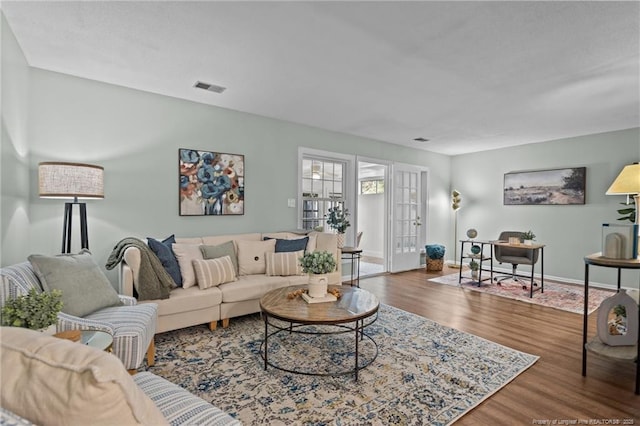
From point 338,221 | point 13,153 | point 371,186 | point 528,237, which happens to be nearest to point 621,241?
point 528,237

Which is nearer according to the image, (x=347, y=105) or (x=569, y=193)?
(x=347, y=105)

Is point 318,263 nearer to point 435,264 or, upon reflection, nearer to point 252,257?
point 252,257

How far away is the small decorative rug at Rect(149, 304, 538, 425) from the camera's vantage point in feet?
6.46

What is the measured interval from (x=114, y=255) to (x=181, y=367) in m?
1.26

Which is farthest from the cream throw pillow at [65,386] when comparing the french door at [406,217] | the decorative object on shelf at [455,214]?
the decorative object on shelf at [455,214]

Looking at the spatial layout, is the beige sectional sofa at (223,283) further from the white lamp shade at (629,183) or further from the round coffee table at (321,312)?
the white lamp shade at (629,183)

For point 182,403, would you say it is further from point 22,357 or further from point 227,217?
point 227,217

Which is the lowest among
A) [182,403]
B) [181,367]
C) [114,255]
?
[181,367]

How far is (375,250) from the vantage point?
8.59 meters

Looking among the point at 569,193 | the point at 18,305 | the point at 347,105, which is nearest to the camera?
the point at 18,305

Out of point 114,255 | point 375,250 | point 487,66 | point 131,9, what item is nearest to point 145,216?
point 114,255

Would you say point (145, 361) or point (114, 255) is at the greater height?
point (114, 255)

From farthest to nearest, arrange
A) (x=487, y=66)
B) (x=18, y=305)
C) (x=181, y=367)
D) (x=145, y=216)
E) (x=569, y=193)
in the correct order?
(x=569, y=193) → (x=145, y=216) → (x=487, y=66) → (x=181, y=367) → (x=18, y=305)

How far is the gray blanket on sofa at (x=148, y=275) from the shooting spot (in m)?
2.80
